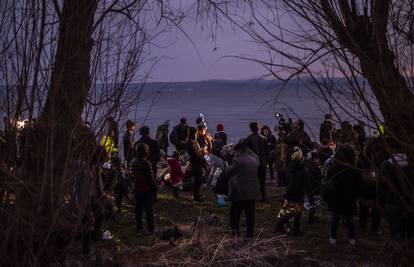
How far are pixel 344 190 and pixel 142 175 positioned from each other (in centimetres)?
324

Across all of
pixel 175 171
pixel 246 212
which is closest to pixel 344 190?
pixel 246 212

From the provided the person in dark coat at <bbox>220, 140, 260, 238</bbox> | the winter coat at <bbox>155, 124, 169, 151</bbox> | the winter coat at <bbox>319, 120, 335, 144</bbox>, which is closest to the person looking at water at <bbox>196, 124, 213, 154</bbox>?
the winter coat at <bbox>155, 124, 169, 151</bbox>

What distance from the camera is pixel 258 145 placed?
1177 cm

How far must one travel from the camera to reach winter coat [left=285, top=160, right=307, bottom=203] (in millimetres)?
9078

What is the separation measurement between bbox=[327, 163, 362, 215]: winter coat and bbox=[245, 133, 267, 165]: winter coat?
339cm

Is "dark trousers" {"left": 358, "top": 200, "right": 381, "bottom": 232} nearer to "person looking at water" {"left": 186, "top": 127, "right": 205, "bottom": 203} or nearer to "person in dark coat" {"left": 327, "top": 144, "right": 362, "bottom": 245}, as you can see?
"person in dark coat" {"left": 327, "top": 144, "right": 362, "bottom": 245}

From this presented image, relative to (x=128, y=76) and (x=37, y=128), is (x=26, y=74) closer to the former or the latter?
(x=37, y=128)

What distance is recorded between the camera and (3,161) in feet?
12.1

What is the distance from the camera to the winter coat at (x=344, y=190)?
26.7 ft

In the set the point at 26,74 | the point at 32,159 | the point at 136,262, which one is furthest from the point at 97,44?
the point at 136,262

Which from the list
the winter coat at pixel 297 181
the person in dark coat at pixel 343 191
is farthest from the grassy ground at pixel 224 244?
the winter coat at pixel 297 181

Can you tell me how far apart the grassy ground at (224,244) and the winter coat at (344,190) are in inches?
25.5

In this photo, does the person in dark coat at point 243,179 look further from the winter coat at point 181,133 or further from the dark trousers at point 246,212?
the winter coat at point 181,133

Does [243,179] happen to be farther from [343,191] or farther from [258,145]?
[258,145]
